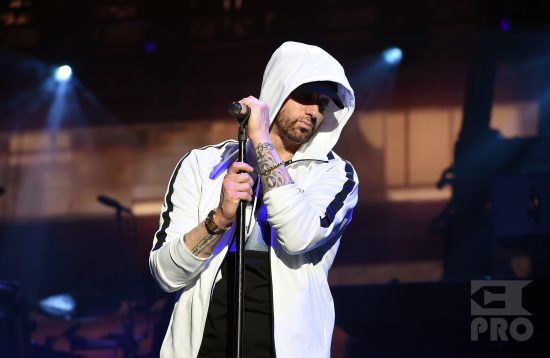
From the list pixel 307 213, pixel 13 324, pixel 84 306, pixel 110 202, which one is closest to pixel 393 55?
pixel 110 202

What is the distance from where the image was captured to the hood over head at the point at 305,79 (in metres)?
2.41

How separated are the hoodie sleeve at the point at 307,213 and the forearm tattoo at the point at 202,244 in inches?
6.8

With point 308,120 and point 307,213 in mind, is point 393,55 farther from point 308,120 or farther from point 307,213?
point 307,213

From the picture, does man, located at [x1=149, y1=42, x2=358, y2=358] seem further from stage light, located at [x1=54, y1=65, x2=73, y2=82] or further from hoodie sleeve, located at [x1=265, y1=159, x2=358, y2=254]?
stage light, located at [x1=54, y1=65, x2=73, y2=82]

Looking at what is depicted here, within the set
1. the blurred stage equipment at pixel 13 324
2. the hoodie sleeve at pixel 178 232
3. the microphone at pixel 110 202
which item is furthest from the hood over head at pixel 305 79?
the microphone at pixel 110 202

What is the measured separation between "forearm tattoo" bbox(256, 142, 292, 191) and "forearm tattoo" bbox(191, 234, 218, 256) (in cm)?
20

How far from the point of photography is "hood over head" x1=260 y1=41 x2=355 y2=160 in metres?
2.41

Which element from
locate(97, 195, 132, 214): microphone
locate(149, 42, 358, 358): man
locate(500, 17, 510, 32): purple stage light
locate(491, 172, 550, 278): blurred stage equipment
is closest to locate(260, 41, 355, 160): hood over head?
locate(149, 42, 358, 358): man

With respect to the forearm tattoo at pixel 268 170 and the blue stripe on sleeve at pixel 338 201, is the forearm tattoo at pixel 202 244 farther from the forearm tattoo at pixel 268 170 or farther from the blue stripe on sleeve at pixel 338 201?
the blue stripe on sleeve at pixel 338 201

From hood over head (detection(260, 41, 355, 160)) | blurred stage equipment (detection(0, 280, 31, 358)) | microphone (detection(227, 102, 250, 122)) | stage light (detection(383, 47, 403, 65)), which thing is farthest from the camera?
stage light (detection(383, 47, 403, 65))

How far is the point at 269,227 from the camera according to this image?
228 cm

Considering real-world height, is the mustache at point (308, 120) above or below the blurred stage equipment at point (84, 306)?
above

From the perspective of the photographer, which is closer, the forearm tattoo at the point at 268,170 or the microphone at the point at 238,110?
Result: the microphone at the point at 238,110

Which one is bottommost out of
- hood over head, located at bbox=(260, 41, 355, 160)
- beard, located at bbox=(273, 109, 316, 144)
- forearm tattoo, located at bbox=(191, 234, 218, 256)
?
forearm tattoo, located at bbox=(191, 234, 218, 256)
